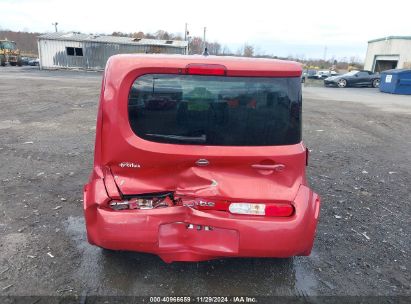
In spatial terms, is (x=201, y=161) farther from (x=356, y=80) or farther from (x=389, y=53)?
(x=389, y=53)

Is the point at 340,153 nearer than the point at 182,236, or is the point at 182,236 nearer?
the point at 182,236

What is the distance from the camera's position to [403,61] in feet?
107

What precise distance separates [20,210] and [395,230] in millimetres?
4609

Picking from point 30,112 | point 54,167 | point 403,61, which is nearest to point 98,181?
point 54,167

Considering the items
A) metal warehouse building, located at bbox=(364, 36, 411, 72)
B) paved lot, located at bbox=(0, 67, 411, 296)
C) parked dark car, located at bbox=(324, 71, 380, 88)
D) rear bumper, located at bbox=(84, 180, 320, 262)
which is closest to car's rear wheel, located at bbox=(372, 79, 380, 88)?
parked dark car, located at bbox=(324, 71, 380, 88)

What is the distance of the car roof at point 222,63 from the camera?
2529 mm

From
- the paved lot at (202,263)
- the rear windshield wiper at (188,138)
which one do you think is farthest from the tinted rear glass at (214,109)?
the paved lot at (202,263)

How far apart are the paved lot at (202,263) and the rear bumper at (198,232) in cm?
42

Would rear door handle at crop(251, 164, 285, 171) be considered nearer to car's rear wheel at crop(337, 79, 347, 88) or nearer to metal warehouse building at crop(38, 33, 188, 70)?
car's rear wheel at crop(337, 79, 347, 88)

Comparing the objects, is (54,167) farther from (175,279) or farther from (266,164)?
(266,164)

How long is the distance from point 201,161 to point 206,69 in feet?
2.33

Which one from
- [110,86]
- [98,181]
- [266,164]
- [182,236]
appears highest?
[110,86]

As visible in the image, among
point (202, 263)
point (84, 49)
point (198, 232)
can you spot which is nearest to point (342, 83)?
point (84, 49)

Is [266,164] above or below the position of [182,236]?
above
